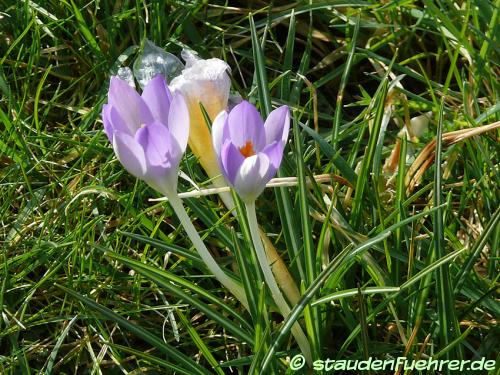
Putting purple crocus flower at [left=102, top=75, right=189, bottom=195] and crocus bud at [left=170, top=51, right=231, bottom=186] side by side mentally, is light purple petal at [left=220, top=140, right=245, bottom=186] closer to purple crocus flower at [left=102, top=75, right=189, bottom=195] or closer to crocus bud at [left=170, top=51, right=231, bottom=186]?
purple crocus flower at [left=102, top=75, right=189, bottom=195]

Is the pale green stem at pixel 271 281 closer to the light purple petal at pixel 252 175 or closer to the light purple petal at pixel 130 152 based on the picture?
the light purple petal at pixel 252 175

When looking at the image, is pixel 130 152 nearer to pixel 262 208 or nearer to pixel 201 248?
pixel 201 248

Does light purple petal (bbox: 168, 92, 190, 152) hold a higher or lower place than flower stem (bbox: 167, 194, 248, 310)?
higher

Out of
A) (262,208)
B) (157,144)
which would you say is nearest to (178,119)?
(157,144)

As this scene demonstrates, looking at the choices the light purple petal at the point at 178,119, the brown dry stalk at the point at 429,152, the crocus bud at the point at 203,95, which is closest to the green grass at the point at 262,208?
the brown dry stalk at the point at 429,152

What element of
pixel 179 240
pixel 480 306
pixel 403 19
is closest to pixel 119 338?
pixel 179 240

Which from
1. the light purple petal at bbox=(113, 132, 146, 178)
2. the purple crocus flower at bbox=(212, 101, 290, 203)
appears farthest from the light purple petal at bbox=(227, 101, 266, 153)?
the light purple petal at bbox=(113, 132, 146, 178)
